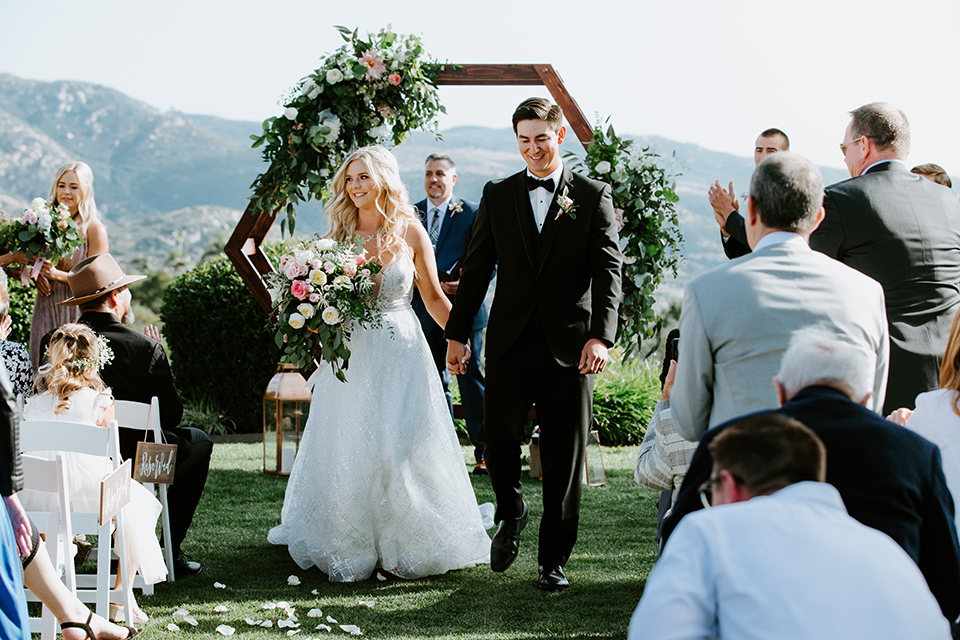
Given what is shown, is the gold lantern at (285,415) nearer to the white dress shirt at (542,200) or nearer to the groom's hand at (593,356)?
the white dress shirt at (542,200)

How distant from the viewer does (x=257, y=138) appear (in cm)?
720

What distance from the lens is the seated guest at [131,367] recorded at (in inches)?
189

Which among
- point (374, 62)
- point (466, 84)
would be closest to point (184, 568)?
point (374, 62)

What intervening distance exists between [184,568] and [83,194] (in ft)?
11.3

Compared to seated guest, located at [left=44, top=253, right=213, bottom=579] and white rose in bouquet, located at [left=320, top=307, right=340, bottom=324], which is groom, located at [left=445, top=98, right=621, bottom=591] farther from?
seated guest, located at [left=44, top=253, right=213, bottom=579]

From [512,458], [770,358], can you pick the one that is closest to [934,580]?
[770,358]

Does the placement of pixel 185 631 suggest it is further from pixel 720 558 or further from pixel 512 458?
pixel 720 558

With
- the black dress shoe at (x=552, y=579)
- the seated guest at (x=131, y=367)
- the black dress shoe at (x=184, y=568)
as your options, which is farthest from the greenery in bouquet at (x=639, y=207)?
the black dress shoe at (x=184, y=568)

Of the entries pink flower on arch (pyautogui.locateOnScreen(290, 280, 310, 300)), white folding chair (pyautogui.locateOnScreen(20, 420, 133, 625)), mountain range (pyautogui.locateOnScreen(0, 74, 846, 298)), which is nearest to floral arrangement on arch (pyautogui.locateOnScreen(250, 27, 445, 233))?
pink flower on arch (pyautogui.locateOnScreen(290, 280, 310, 300))

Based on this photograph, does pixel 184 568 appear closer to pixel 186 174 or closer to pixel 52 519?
pixel 52 519

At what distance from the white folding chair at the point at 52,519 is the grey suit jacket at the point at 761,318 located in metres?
2.51

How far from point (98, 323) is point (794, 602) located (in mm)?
4243

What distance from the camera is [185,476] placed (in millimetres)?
5059

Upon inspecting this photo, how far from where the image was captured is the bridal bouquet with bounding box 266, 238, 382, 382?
4.97 meters
